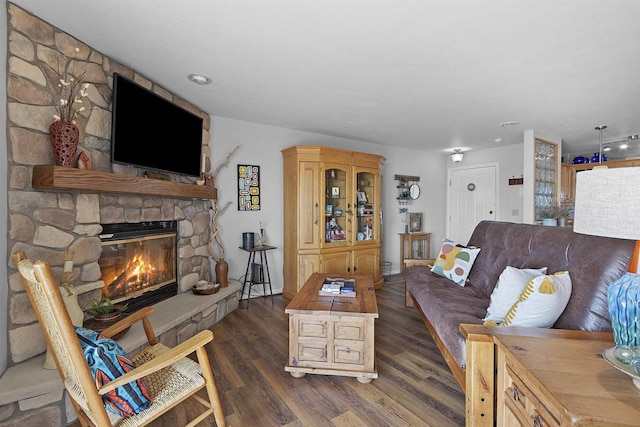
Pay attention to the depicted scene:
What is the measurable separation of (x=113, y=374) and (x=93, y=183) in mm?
1247

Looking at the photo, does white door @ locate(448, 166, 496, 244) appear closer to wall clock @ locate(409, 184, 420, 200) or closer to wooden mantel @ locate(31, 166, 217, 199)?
wall clock @ locate(409, 184, 420, 200)

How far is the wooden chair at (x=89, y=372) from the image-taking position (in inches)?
40.3

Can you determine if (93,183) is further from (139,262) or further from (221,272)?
(221,272)

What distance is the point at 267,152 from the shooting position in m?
4.02

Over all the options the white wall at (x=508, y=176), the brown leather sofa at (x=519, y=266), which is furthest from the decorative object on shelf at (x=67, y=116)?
the white wall at (x=508, y=176)

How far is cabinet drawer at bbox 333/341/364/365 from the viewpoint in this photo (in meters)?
2.03

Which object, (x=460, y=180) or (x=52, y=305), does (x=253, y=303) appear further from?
(x=460, y=180)

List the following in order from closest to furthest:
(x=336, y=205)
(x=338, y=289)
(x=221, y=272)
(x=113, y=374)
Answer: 1. (x=113, y=374)
2. (x=338, y=289)
3. (x=221, y=272)
4. (x=336, y=205)

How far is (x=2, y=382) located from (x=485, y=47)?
3.38 meters

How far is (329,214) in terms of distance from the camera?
408 cm

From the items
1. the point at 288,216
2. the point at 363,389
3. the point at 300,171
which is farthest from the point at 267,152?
the point at 363,389

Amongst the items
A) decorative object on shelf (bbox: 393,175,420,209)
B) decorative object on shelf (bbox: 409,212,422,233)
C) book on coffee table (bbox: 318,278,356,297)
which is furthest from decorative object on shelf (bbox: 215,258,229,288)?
decorative object on shelf (bbox: 409,212,422,233)

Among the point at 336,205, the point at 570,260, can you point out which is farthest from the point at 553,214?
the point at 336,205

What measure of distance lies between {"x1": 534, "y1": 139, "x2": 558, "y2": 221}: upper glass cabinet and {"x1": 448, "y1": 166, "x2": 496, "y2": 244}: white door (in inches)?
36.3
